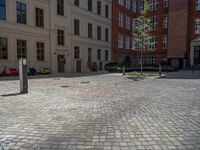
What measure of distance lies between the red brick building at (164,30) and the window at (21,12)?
19.5 m

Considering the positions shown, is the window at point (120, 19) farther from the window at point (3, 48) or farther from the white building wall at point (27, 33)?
the window at point (3, 48)

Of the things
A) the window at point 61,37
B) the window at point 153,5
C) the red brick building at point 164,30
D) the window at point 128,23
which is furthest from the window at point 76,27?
the window at point 153,5

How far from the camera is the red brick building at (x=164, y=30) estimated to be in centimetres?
3497

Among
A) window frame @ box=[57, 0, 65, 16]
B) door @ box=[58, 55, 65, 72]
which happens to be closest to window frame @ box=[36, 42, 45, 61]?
door @ box=[58, 55, 65, 72]

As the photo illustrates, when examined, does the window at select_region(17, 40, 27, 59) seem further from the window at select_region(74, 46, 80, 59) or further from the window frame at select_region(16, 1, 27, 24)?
the window at select_region(74, 46, 80, 59)

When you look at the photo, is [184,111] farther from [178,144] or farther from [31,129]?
[31,129]

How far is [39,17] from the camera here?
23.4 meters

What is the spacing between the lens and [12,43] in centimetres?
2038

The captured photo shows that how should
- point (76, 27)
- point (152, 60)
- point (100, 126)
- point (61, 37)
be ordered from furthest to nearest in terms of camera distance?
1. point (152, 60)
2. point (76, 27)
3. point (61, 37)
4. point (100, 126)

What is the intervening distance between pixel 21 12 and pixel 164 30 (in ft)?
102

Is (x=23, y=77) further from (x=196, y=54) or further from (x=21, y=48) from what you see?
(x=196, y=54)

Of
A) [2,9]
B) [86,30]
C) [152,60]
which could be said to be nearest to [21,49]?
[2,9]

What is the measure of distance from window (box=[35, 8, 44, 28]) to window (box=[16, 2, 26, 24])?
5.37 ft

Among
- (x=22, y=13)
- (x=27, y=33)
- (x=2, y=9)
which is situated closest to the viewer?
(x=2, y=9)
